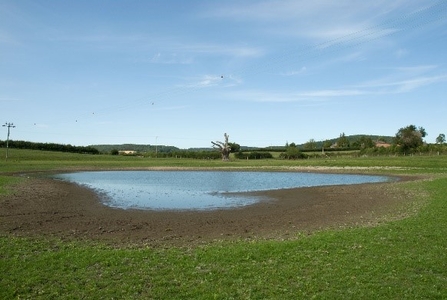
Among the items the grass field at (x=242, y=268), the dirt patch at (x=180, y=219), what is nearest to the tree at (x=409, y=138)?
the dirt patch at (x=180, y=219)

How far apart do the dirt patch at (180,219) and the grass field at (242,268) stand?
1.64m

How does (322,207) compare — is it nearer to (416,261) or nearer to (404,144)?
(416,261)

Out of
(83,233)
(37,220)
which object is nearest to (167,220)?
(83,233)

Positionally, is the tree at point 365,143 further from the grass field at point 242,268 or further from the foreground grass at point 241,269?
the foreground grass at point 241,269

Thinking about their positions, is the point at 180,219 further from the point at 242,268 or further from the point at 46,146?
the point at 46,146

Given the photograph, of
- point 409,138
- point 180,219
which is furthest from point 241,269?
point 409,138

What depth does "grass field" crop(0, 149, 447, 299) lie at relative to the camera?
8633mm

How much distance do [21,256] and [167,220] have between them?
834 cm

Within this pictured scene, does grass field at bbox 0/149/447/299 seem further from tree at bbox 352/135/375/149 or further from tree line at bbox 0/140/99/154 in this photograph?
tree at bbox 352/135/375/149

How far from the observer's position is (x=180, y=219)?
19.4 meters

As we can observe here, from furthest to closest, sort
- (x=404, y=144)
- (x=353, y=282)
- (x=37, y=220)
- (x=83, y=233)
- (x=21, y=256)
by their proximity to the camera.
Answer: (x=404, y=144) < (x=37, y=220) < (x=83, y=233) < (x=21, y=256) < (x=353, y=282)

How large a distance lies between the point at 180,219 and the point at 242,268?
9519 mm

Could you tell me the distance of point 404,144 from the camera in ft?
367

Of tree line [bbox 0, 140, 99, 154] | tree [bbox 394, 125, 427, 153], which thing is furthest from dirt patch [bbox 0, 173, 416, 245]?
tree line [bbox 0, 140, 99, 154]
